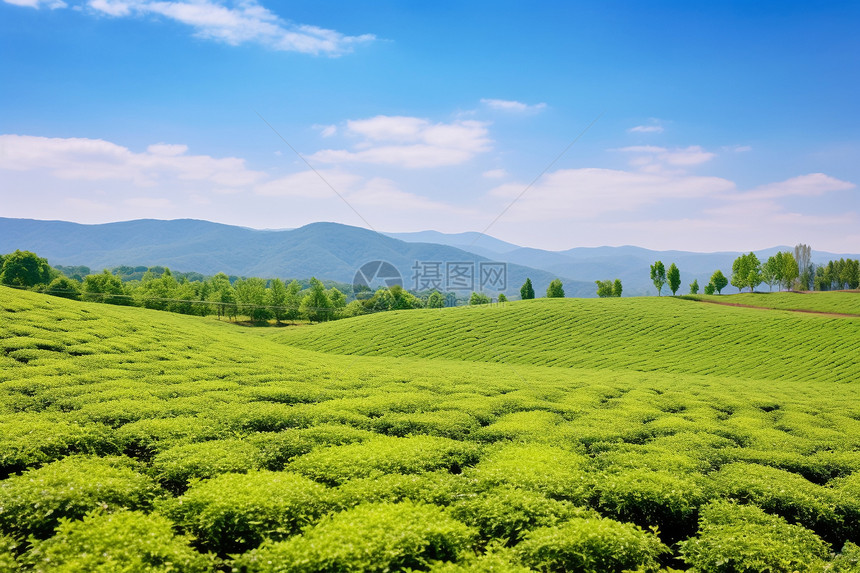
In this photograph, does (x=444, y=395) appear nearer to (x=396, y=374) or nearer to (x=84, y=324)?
(x=396, y=374)

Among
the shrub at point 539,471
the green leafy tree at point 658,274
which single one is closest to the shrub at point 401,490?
the shrub at point 539,471

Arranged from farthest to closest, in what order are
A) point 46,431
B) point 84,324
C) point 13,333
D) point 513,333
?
point 513,333 → point 84,324 → point 13,333 → point 46,431

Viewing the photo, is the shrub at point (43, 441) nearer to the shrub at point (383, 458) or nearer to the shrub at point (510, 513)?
the shrub at point (383, 458)

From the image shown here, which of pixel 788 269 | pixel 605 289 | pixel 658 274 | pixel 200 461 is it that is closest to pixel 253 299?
pixel 200 461

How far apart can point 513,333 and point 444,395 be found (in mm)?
28456

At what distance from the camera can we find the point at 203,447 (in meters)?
10.4

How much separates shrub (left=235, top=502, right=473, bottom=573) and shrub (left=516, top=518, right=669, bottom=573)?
1159 millimetres

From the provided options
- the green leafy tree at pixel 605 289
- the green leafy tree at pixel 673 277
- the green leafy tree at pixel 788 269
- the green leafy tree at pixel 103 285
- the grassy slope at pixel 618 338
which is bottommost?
the grassy slope at pixel 618 338

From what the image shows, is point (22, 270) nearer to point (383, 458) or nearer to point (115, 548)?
point (383, 458)

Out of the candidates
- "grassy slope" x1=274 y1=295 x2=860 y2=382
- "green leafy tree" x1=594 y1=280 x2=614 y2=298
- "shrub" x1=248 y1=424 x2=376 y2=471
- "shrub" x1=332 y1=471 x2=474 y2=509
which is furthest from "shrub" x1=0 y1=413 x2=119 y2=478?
"green leafy tree" x1=594 y1=280 x2=614 y2=298

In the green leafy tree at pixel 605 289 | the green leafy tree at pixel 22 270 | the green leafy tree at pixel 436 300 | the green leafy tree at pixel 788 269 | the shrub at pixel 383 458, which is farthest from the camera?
the green leafy tree at pixel 436 300

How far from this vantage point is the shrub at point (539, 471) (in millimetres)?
9367

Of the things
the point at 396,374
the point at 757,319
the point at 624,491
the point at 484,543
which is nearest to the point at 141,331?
the point at 396,374

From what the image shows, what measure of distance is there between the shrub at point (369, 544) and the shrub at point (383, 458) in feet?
6.09
